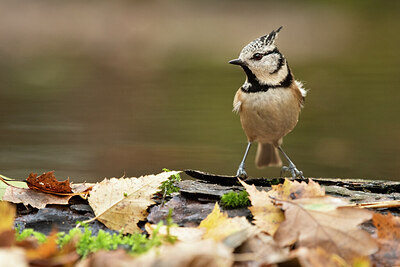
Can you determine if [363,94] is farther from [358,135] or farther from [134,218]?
[134,218]

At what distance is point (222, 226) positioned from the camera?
2.52 meters

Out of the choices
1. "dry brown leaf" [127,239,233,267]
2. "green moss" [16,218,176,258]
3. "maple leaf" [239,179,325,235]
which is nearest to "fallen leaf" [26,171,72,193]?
"green moss" [16,218,176,258]

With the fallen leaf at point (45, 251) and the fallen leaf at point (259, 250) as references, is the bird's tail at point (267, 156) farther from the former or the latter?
the fallen leaf at point (45, 251)

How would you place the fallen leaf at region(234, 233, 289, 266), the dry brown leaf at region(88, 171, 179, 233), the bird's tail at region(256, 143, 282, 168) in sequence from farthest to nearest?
the bird's tail at region(256, 143, 282, 168)
the dry brown leaf at region(88, 171, 179, 233)
the fallen leaf at region(234, 233, 289, 266)

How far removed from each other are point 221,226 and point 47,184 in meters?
1.12

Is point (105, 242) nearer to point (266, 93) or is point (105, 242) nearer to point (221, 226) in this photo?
point (221, 226)

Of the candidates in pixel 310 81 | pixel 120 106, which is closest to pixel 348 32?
pixel 310 81

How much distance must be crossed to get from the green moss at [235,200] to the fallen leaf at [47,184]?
0.84 metres

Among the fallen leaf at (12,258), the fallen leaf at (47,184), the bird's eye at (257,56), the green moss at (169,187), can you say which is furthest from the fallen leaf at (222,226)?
the bird's eye at (257,56)

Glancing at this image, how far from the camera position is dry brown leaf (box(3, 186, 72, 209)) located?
3117 mm

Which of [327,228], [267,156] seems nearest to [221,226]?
[327,228]

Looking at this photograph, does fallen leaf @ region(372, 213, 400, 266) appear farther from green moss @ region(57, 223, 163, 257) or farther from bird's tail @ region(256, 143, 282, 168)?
bird's tail @ region(256, 143, 282, 168)

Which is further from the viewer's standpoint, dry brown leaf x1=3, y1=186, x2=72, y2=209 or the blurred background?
the blurred background

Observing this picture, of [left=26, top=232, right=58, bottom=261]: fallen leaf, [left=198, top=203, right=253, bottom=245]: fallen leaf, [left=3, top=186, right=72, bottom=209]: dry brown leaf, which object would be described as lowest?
[left=3, top=186, right=72, bottom=209]: dry brown leaf
